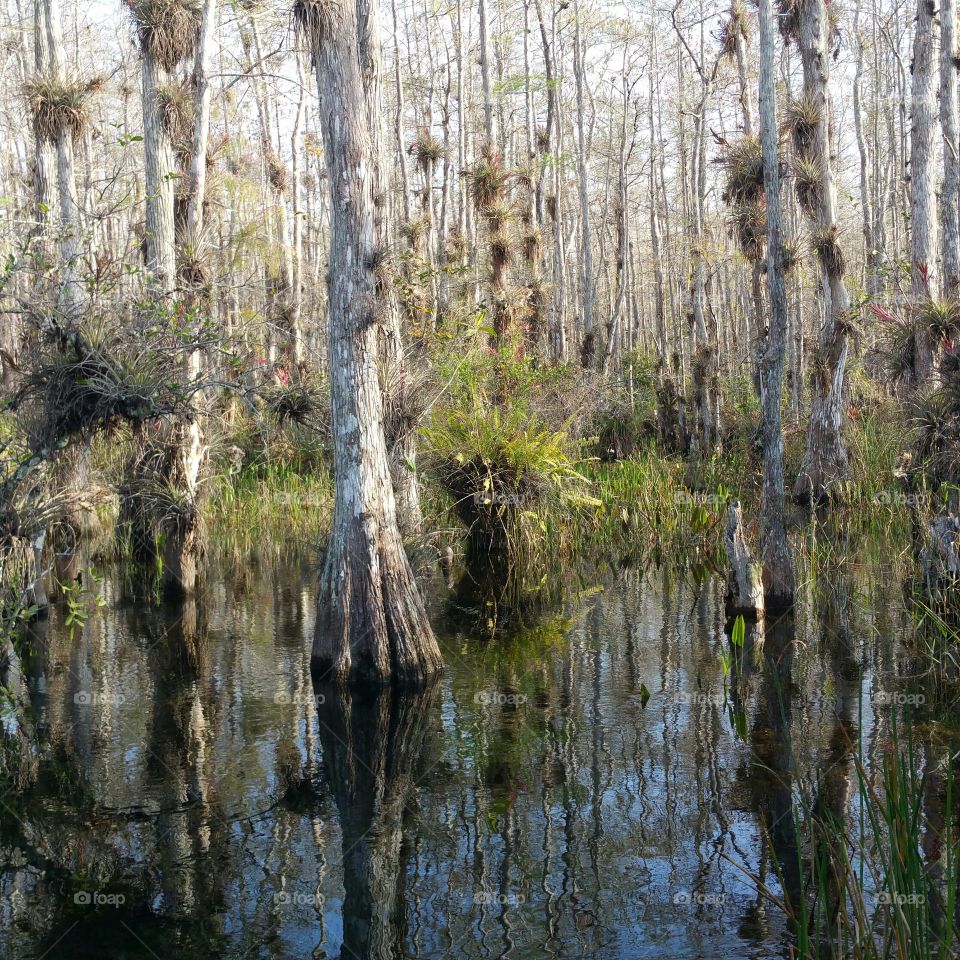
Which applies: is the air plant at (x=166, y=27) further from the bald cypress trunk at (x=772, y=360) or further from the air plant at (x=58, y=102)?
the bald cypress trunk at (x=772, y=360)

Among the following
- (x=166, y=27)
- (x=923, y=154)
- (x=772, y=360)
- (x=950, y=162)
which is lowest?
(x=772, y=360)

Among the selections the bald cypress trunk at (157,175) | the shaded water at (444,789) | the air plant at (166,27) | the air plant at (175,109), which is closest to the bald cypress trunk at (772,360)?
the shaded water at (444,789)

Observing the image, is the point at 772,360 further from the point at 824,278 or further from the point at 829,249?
the point at 824,278

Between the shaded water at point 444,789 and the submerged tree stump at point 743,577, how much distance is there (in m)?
0.37

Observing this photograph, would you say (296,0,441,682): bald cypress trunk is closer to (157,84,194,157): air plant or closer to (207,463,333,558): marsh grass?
(157,84,194,157): air plant

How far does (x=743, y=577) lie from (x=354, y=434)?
162 inches

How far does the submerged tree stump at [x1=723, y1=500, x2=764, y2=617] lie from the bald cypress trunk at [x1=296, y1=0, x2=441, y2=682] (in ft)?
11.0

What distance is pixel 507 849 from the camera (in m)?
5.40

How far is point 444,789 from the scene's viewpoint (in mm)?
6270

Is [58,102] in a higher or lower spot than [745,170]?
higher

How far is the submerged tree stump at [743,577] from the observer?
32.0ft

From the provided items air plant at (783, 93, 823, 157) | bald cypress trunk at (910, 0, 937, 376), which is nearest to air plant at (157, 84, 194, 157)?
air plant at (783, 93, 823, 157)

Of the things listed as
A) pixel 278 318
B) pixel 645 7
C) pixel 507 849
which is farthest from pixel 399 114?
pixel 507 849

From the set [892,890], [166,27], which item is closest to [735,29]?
[166,27]
